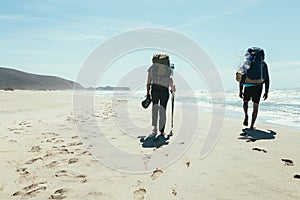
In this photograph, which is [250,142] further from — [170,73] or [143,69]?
[143,69]

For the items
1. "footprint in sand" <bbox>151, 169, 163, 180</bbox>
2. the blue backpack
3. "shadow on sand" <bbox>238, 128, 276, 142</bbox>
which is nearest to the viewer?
"footprint in sand" <bbox>151, 169, 163, 180</bbox>

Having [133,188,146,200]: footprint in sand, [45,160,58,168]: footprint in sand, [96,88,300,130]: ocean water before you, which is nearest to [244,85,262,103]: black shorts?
[96,88,300,130]: ocean water

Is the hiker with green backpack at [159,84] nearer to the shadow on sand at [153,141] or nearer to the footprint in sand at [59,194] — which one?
the shadow on sand at [153,141]

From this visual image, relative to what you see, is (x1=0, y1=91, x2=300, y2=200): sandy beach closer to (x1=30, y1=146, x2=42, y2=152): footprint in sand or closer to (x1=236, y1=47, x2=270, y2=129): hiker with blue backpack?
(x1=30, y1=146, x2=42, y2=152): footprint in sand

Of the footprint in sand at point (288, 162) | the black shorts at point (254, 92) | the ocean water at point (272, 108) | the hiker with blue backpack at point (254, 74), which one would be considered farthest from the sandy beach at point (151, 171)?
the ocean water at point (272, 108)

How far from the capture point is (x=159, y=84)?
24.5 ft

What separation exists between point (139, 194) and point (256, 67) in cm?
570

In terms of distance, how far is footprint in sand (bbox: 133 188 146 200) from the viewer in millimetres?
3549

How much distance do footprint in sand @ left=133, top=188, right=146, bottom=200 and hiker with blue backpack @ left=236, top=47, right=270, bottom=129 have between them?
5.30 meters

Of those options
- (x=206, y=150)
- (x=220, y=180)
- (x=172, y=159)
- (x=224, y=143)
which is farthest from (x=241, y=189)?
(x=224, y=143)

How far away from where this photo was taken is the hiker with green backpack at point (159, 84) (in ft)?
24.1

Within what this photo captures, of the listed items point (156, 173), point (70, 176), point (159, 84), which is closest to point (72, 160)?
point (70, 176)

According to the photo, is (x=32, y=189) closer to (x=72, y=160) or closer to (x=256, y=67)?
(x=72, y=160)

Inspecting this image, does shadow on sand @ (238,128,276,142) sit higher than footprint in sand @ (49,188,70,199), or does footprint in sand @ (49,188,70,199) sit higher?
shadow on sand @ (238,128,276,142)
